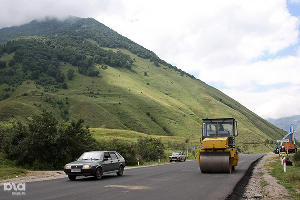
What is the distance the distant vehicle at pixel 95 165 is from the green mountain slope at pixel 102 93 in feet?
273

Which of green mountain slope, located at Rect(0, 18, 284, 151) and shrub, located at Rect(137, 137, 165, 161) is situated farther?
green mountain slope, located at Rect(0, 18, 284, 151)

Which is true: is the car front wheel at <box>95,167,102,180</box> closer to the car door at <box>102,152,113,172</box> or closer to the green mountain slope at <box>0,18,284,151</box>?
the car door at <box>102,152,113,172</box>

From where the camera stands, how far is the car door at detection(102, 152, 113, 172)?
17.9 metres

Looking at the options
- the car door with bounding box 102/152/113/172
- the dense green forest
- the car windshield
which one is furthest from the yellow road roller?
the dense green forest

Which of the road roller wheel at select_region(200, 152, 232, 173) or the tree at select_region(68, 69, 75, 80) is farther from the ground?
the tree at select_region(68, 69, 75, 80)

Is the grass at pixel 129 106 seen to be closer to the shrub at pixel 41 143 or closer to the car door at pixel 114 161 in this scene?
the shrub at pixel 41 143

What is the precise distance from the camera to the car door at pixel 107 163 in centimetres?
1785

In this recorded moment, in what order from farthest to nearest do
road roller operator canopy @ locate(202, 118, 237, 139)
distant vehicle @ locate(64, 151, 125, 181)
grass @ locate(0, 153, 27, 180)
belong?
road roller operator canopy @ locate(202, 118, 237, 139), grass @ locate(0, 153, 27, 180), distant vehicle @ locate(64, 151, 125, 181)

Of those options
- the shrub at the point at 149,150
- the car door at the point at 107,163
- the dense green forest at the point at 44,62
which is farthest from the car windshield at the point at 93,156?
the dense green forest at the point at 44,62

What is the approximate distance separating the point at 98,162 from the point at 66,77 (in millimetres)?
143302

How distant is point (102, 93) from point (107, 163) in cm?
12317

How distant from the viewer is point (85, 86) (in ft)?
479

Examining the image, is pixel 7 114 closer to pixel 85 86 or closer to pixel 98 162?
pixel 85 86

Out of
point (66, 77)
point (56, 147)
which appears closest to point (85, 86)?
point (66, 77)
